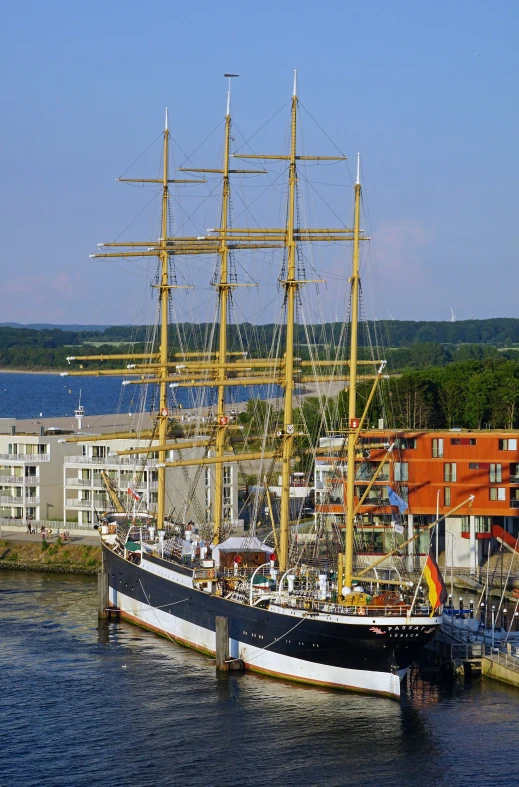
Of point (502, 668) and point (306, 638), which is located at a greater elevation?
point (306, 638)

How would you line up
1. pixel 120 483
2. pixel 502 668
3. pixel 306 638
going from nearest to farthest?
pixel 306 638 → pixel 502 668 → pixel 120 483

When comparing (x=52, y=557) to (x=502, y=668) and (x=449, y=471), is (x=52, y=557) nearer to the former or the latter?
(x=449, y=471)

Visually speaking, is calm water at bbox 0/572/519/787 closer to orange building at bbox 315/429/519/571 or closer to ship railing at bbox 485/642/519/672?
ship railing at bbox 485/642/519/672

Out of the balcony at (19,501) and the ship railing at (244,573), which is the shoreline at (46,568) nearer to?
the balcony at (19,501)

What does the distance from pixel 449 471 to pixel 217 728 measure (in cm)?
3906

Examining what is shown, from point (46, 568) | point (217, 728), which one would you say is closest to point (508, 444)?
point (46, 568)

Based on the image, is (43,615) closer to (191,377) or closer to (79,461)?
(191,377)

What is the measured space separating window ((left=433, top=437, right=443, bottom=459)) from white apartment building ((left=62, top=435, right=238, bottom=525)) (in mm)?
16277

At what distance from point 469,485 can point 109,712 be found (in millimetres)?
38572

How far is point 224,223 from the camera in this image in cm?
8756

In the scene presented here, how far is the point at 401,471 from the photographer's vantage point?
92.4 meters

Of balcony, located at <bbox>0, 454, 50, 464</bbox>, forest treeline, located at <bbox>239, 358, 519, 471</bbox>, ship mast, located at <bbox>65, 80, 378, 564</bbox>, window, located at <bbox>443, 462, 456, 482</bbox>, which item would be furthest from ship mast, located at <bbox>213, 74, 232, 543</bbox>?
forest treeline, located at <bbox>239, 358, 519, 471</bbox>

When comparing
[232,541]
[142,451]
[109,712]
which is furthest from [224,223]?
[109,712]

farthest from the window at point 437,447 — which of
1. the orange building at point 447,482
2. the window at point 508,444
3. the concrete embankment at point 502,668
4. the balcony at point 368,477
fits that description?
the concrete embankment at point 502,668
